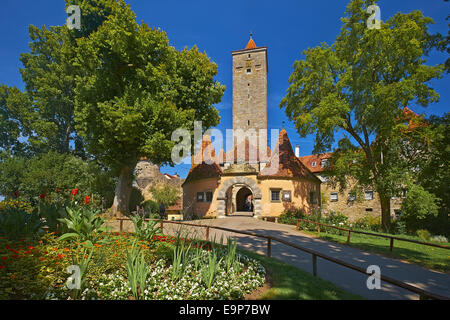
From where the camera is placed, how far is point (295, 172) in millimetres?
19328

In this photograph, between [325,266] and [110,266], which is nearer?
[110,266]

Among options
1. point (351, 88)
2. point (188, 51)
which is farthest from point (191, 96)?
point (351, 88)

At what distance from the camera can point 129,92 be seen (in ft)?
45.6

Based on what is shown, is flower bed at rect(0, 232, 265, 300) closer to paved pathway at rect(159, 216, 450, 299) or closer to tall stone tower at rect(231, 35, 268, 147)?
paved pathway at rect(159, 216, 450, 299)

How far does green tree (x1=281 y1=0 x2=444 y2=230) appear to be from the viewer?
48.3 ft

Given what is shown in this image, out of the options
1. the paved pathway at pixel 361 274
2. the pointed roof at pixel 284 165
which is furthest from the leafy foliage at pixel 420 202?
the paved pathway at pixel 361 274

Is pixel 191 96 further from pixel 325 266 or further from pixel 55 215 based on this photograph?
pixel 325 266

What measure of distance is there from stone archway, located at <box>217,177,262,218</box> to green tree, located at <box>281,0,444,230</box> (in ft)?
18.6

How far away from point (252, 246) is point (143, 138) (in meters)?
9.21

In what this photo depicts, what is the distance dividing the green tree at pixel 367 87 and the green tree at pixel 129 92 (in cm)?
841

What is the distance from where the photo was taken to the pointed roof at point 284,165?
62.2ft

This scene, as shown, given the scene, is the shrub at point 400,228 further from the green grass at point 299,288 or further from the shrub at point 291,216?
the green grass at point 299,288

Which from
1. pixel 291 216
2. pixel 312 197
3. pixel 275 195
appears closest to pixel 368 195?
pixel 312 197

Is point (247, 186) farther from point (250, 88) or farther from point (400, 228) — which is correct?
point (250, 88)
